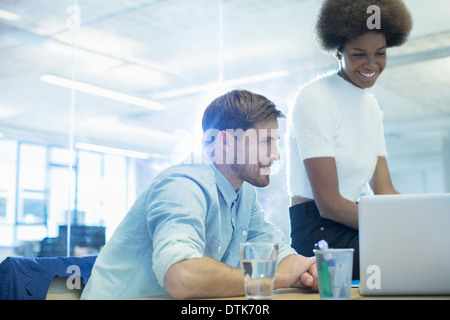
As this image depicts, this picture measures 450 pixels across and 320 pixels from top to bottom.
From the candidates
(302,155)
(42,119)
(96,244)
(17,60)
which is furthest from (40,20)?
(302,155)

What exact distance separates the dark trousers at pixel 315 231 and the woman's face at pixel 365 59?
449 millimetres

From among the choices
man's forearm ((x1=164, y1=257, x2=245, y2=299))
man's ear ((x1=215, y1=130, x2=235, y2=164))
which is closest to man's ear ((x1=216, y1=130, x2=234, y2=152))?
man's ear ((x1=215, y1=130, x2=235, y2=164))

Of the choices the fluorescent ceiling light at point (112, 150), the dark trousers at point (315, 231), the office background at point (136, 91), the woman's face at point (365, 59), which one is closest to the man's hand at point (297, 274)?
the dark trousers at point (315, 231)

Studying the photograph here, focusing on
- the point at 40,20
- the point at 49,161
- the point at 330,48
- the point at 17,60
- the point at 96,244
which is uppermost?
the point at 40,20

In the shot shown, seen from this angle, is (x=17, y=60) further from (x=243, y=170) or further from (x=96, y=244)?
(x=243, y=170)

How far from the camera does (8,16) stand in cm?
320

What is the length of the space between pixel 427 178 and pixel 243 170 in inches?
126

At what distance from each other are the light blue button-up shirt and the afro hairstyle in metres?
0.81

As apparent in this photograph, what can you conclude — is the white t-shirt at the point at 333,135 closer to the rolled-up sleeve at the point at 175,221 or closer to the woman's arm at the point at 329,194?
the woman's arm at the point at 329,194

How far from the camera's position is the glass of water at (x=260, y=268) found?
2.89 feet

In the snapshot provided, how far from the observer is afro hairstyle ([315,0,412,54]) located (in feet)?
6.13

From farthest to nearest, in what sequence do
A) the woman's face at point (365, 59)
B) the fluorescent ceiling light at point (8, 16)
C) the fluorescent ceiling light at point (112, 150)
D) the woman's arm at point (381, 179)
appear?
the fluorescent ceiling light at point (112, 150), the fluorescent ceiling light at point (8, 16), the woman's arm at point (381, 179), the woman's face at point (365, 59)

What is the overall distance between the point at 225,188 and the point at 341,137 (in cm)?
55

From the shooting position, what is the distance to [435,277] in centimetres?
95
